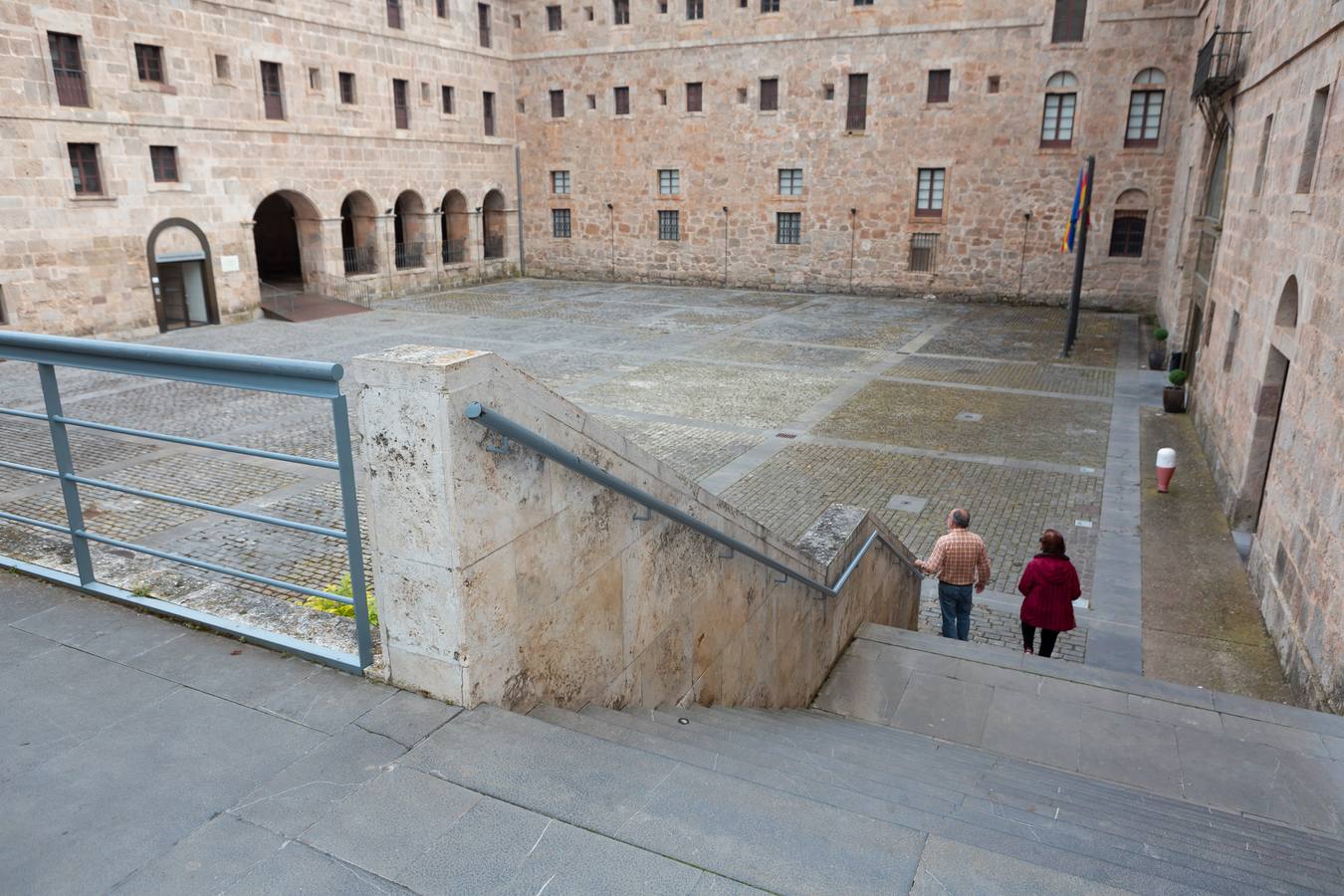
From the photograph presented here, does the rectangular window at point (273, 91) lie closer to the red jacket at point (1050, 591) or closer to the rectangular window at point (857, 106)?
the rectangular window at point (857, 106)

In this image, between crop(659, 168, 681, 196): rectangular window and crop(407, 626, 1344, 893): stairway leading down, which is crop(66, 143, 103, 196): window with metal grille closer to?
crop(659, 168, 681, 196): rectangular window

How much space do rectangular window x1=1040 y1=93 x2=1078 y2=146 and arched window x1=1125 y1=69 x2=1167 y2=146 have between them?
1.58m

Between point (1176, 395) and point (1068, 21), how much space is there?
16.0 metres

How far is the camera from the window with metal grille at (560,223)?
3544cm

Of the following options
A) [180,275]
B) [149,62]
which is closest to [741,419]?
[180,275]

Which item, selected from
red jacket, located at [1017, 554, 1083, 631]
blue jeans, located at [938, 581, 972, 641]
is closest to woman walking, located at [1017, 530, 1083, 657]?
red jacket, located at [1017, 554, 1083, 631]

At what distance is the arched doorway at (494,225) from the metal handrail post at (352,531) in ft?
111

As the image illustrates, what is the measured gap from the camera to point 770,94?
102 ft

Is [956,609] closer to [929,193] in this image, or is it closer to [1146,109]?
[1146,109]

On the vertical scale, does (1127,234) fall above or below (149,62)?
below

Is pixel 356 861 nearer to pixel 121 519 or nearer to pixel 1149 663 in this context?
pixel 1149 663

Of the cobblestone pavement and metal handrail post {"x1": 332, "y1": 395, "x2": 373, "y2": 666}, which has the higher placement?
metal handrail post {"x1": 332, "y1": 395, "x2": 373, "y2": 666}

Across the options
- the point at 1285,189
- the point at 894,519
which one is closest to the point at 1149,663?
the point at 894,519

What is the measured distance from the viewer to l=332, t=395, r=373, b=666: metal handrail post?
3.13 meters
